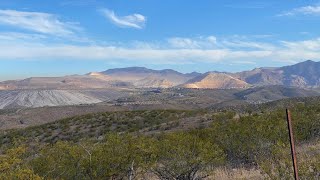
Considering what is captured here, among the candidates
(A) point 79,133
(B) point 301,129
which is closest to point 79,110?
(A) point 79,133

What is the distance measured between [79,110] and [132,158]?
122m

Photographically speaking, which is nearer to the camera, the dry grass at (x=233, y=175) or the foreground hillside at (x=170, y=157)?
the foreground hillside at (x=170, y=157)

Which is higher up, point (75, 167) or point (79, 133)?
point (75, 167)

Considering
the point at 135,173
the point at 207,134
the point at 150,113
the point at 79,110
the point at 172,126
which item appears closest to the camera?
the point at 135,173

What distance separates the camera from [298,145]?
2075 centimetres

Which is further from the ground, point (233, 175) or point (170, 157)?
point (170, 157)

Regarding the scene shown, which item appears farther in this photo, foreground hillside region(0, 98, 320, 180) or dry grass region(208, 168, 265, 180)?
dry grass region(208, 168, 265, 180)

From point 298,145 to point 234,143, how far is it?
479 centimetres

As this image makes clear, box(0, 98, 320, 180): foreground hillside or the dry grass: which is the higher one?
box(0, 98, 320, 180): foreground hillside

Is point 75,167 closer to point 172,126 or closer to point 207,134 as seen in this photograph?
point 207,134

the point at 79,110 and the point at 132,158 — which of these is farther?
the point at 79,110

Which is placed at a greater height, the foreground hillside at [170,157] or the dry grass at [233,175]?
the foreground hillside at [170,157]

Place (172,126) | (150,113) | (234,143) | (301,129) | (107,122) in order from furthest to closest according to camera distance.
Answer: (150,113)
(107,122)
(172,126)
(301,129)
(234,143)

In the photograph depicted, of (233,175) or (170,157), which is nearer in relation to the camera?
(170,157)
